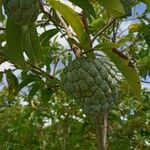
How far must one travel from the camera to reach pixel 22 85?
3.01 meters

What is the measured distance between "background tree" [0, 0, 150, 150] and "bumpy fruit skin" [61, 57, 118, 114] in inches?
A: 2.6

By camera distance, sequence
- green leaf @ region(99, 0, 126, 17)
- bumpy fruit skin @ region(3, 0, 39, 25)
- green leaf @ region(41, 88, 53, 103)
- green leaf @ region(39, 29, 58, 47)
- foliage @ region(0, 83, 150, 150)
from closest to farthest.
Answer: bumpy fruit skin @ region(3, 0, 39, 25) < green leaf @ region(99, 0, 126, 17) < green leaf @ region(39, 29, 58, 47) < green leaf @ region(41, 88, 53, 103) < foliage @ region(0, 83, 150, 150)

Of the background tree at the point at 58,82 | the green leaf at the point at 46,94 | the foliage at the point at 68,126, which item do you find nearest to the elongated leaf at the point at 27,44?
the background tree at the point at 58,82

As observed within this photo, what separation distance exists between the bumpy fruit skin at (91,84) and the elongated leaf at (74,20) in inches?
2.9

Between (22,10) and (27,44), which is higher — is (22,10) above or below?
below

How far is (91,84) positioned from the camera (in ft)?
6.08

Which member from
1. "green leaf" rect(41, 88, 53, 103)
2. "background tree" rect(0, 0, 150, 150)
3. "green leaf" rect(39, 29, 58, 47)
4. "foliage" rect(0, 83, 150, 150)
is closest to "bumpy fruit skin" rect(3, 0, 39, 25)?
"background tree" rect(0, 0, 150, 150)

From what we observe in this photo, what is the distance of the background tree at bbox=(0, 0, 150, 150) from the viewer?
1.92m

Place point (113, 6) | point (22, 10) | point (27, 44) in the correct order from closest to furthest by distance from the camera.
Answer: point (22, 10)
point (113, 6)
point (27, 44)

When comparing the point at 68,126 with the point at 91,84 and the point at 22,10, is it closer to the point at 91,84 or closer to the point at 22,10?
the point at 91,84

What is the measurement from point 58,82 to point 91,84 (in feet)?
2.42

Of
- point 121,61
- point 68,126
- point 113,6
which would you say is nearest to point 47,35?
point 121,61

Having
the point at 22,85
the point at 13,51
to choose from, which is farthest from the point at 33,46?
the point at 22,85

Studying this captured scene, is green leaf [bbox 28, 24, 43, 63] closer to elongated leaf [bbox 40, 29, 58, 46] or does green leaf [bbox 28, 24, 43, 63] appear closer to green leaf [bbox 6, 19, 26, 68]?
green leaf [bbox 6, 19, 26, 68]
